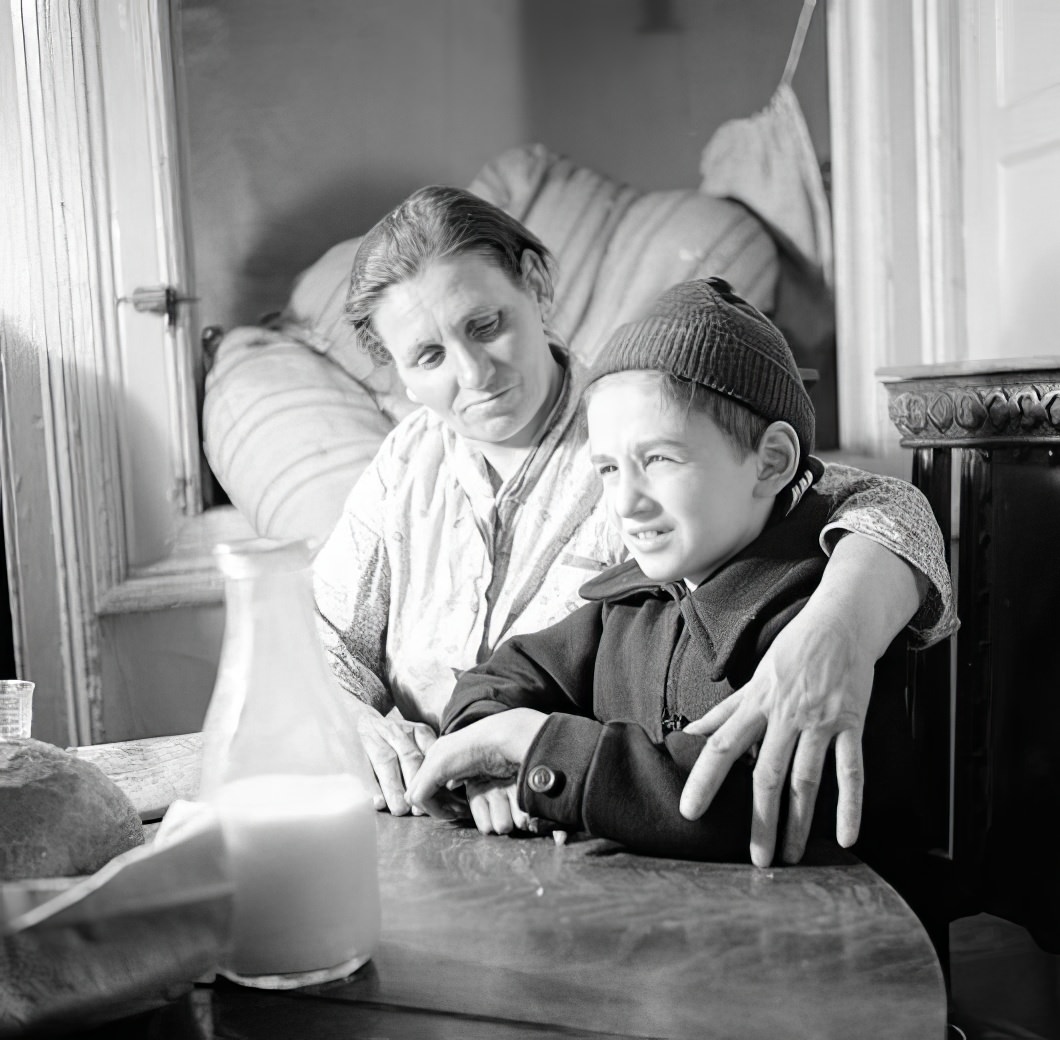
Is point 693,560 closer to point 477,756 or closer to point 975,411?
point 477,756

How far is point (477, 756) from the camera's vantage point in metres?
0.97

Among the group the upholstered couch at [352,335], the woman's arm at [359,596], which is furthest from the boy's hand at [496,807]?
the upholstered couch at [352,335]

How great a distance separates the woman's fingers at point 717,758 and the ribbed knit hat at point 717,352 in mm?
268

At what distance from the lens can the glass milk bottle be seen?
2.05 ft

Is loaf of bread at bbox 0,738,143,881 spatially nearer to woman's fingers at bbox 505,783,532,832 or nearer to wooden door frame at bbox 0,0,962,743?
woman's fingers at bbox 505,783,532,832

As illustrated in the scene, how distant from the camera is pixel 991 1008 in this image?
1.98m

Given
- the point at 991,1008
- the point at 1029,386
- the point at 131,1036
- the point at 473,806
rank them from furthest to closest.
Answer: the point at 991,1008 < the point at 1029,386 < the point at 473,806 < the point at 131,1036

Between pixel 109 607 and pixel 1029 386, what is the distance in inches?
66.2

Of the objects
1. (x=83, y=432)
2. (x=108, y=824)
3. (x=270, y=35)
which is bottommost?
(x=108, y=824)

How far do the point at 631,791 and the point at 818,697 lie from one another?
0.15 m

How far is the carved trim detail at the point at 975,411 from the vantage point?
1483mm

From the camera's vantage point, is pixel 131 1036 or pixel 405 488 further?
pixel 405 488

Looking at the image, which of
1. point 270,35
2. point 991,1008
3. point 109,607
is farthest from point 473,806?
point 270,35

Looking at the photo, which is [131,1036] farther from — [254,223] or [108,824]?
[254,223]
